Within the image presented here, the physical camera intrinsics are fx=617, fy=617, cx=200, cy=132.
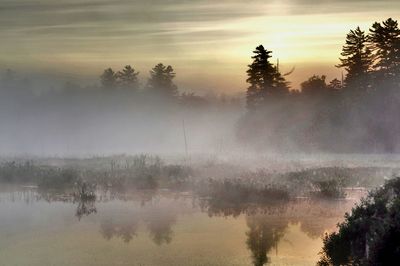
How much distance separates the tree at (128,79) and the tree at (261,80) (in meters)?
45.7

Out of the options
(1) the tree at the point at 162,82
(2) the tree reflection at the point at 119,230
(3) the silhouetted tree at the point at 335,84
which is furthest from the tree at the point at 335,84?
(2) the tree reflection at the point at 119,230

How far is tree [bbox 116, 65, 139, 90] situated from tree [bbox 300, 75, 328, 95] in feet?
134

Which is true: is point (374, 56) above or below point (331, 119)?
above

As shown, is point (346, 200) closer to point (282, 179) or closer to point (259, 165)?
point (282, 179)

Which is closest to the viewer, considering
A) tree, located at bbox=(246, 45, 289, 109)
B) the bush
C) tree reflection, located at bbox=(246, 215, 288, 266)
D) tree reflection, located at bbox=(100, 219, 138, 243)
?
the bush

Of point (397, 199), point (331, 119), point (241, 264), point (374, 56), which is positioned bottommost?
point (241, 264)

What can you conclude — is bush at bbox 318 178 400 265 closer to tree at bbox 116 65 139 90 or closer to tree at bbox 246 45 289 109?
tree at bbox 246 45 289 109

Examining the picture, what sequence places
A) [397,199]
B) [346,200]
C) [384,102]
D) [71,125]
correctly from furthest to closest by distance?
[71,125], [384,102], [346,200], [397,199]

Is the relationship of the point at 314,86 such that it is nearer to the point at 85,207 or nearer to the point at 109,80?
the point at 109,80

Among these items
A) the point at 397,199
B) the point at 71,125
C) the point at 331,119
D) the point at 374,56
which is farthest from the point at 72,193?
the point at 71,125

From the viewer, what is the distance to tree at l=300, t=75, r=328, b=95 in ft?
286

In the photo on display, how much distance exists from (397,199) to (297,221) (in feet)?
32.7

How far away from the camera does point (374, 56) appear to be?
247 feet

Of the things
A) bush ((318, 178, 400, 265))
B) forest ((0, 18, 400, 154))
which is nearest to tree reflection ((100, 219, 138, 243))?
bush ((318, 178, 400, 265))
